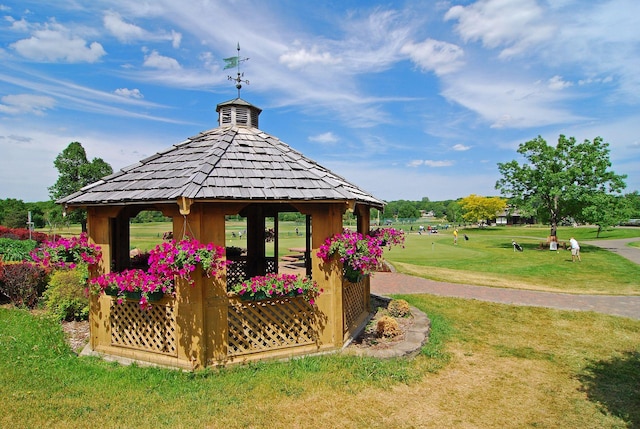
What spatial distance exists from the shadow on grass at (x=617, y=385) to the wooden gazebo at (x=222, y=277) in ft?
13.1

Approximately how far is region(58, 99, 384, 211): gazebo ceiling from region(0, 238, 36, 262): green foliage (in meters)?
11.0

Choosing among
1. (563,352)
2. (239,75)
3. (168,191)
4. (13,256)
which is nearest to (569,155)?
(563,352)

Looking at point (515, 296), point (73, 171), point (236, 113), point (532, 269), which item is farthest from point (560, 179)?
point (73, 171)

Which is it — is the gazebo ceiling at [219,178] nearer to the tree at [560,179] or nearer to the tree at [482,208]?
the tree at [560,179]

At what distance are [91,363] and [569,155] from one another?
34387mm

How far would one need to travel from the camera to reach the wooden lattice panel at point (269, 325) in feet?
20.0

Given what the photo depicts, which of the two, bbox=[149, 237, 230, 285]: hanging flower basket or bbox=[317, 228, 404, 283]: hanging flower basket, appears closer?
bbox=[149, 237, 230, 285]: hanging flower basket

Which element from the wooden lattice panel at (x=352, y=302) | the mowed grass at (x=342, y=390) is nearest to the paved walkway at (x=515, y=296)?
the mowed grass at (x=342, y=390)

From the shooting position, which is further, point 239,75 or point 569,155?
point 569,155

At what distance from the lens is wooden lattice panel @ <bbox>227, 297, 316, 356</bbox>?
6094mm

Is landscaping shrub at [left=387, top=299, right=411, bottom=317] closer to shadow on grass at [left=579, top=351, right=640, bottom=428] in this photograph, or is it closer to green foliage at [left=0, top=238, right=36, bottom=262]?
shadow on grass at [left=579, top=351, right=640, bottom=428]

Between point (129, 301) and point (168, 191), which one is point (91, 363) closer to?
point (129, 301)

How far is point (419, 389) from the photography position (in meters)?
5.47

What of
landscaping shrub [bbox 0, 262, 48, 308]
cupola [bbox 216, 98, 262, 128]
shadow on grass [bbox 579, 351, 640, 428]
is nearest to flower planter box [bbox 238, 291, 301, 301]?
cupola [bbox 216, 98, 262, 128]
